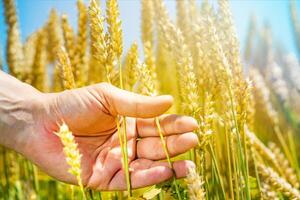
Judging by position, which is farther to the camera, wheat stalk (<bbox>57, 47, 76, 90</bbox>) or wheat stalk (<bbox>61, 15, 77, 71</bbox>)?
wheat stalk (<bbox>61, 15, 77, 71</bbox>)

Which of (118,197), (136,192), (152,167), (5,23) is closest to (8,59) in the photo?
(5,23)

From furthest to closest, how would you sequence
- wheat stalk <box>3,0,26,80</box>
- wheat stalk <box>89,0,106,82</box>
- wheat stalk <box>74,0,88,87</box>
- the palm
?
wheat stalk <box>3,0,26,80</box>, wheat stalk <box>74,0,88,87</box>, the palm, wheat stalk <box>89,0,106,82</box>

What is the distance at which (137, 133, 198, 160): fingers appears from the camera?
1027 millimetres

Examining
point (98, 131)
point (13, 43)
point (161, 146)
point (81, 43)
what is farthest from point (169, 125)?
point (13, 43)

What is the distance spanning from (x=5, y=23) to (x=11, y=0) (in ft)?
0.31

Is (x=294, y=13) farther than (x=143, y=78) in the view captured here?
Yes

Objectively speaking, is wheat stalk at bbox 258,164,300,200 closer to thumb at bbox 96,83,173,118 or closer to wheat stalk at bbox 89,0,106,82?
thumb at bbox 96,83,173,118

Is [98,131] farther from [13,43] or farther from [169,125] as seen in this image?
[13,43]

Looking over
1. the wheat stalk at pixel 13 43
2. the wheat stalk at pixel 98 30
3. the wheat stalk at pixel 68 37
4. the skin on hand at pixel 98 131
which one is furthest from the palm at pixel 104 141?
the wheat stalk at pixel 13 43

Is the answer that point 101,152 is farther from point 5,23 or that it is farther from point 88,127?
point 5,23

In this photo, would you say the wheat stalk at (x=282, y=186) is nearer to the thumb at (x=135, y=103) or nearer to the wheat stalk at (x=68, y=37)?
the thumb at (x=135, y=103)

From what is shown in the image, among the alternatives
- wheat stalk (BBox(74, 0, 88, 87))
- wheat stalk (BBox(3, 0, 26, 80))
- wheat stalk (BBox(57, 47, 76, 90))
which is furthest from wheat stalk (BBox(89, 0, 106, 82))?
wheat stalk (BBox(3, 0, 26, 80))

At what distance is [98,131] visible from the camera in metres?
1.22

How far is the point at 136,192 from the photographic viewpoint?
1537 mm
